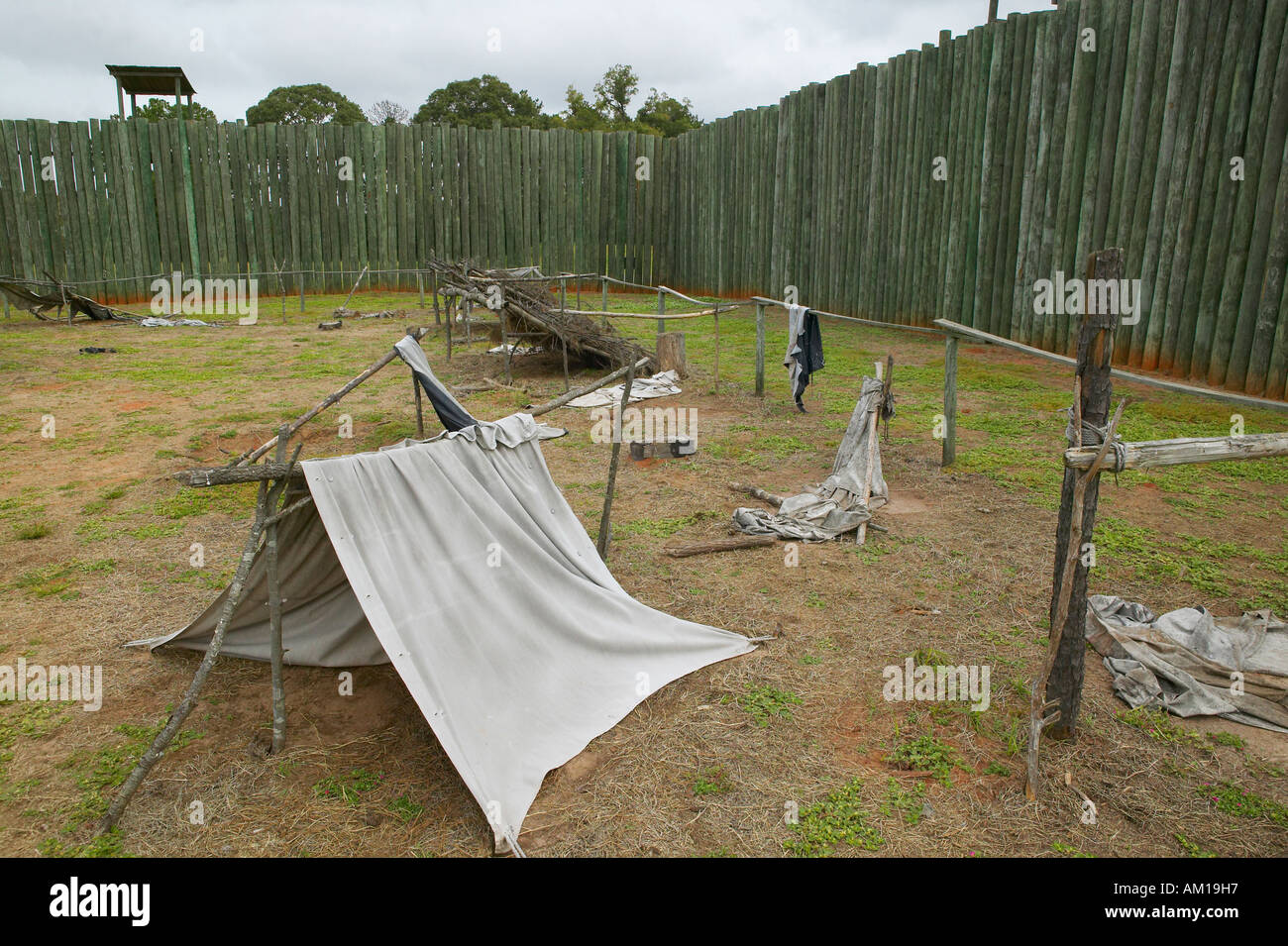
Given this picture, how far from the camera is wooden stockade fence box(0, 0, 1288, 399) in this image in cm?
878

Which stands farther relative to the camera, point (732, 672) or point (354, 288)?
point (354, 288)

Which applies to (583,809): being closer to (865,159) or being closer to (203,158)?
(865,159)

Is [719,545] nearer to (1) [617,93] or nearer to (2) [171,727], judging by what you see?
(2) [171,727]

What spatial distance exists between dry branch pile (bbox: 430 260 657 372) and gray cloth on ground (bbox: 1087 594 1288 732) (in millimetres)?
7122

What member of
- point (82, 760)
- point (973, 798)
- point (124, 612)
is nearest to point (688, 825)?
point (973, 798)

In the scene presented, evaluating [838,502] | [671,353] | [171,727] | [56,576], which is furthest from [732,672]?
[671,353]

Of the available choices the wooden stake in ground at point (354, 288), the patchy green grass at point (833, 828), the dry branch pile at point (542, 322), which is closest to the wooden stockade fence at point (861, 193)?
the wooden stake in ground at point (354, 288)

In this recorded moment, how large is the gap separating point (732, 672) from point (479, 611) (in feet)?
4.57

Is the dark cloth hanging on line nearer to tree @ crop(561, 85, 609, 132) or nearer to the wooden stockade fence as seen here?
the wooden stockade fence

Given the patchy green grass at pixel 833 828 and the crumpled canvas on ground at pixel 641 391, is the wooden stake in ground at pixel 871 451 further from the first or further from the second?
the crumpled canvas on ground at pixel 641 391

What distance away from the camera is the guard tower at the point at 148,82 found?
62.3ft

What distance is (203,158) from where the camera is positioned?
1730 centimetres

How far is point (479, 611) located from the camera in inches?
161

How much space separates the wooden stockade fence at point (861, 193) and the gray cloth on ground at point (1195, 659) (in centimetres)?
486
